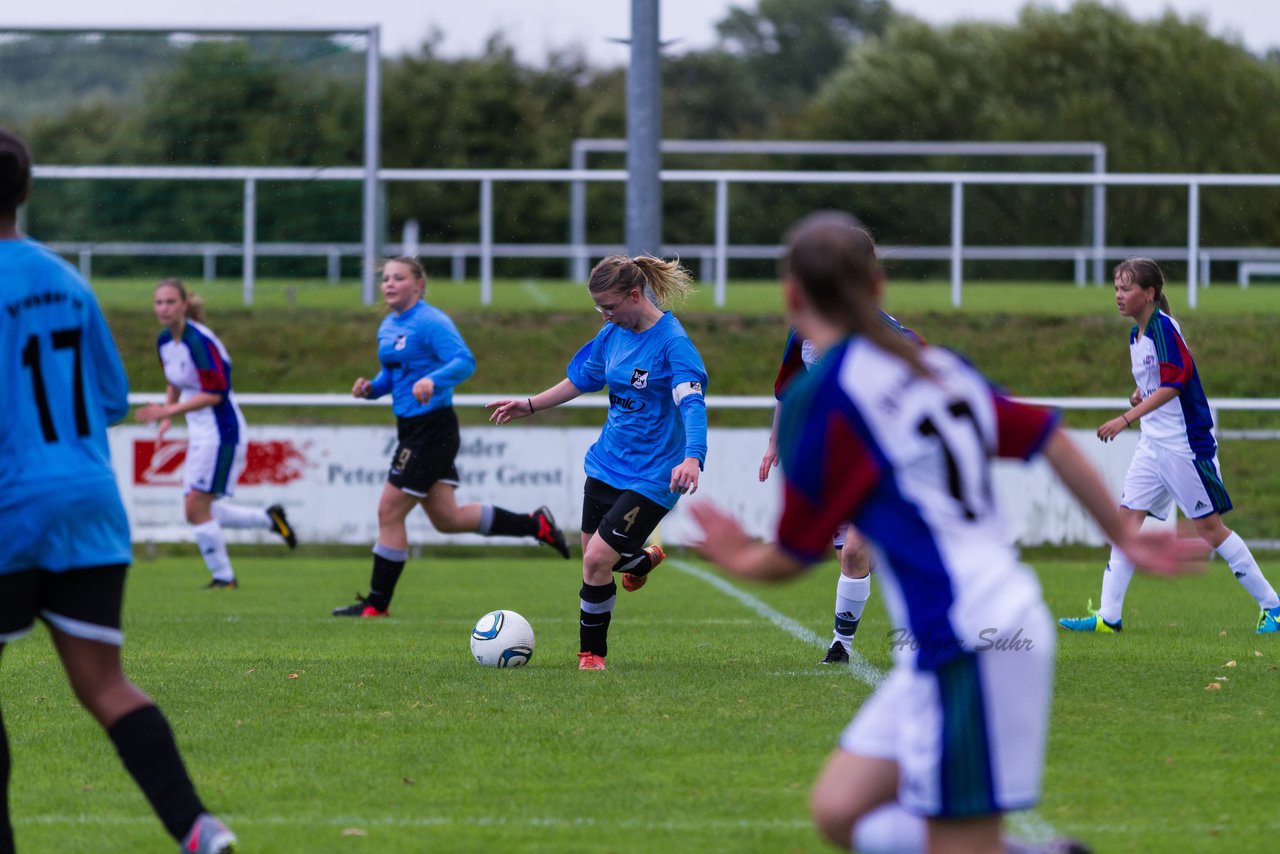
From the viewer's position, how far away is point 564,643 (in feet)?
28.7

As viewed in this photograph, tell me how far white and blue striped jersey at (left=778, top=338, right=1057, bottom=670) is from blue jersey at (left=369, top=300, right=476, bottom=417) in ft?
22.2

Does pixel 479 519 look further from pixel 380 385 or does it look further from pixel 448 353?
pixel 448 353

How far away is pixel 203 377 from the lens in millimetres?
11539

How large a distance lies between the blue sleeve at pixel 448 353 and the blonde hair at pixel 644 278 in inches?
86.1

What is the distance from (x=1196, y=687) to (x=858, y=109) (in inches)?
1748

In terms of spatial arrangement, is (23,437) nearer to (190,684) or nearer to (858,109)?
(190,684)

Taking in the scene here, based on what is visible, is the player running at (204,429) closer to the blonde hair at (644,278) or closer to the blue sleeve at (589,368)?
the blue sleeve at (589,368)

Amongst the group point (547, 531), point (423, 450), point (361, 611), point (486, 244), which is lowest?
point (361, 611)

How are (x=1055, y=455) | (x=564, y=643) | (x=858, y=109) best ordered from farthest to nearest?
(x=858, y=109) < (x=564, y=643) < (x=1055, y=455)

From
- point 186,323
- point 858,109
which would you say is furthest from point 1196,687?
point 858,109

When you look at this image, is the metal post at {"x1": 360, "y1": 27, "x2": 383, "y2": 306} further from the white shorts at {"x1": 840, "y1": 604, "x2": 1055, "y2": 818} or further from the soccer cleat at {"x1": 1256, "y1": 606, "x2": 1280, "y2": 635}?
the white shorts at {"x1": 840, "y1": 604, "x2": 1055, "y2": 818}

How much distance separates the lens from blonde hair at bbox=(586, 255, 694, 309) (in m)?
7.39

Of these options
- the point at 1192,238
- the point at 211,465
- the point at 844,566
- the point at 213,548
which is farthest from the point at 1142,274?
the point at 1192,238

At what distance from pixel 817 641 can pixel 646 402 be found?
1992 mm
